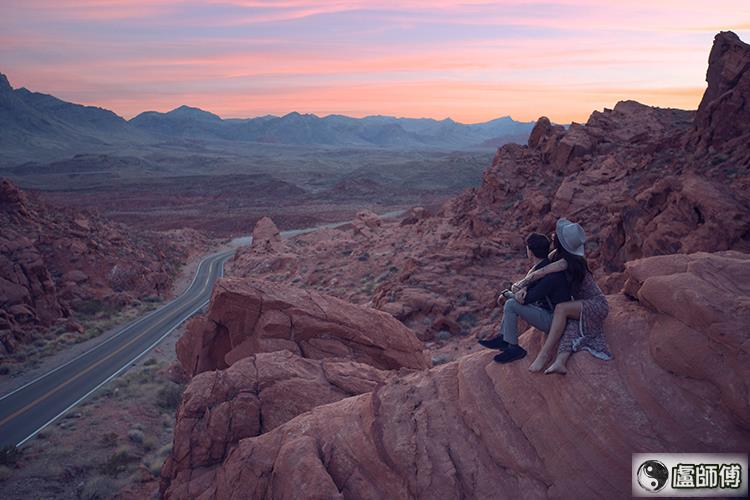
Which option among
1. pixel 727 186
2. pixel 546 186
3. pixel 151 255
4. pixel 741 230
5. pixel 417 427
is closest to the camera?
pixel 417 427

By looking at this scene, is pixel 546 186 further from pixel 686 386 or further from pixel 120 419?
pixel 686 386

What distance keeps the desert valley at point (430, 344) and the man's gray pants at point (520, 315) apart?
423mm

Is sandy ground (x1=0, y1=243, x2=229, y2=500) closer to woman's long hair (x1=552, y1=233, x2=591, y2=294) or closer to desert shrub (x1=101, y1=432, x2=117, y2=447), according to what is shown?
desert shrub (x1=101, y1=432, x2=117, y2=447)

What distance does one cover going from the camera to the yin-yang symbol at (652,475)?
5.86 m

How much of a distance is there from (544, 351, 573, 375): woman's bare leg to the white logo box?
1264 millimetres

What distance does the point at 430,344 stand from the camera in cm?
2411

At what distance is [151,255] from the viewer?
59.8 metres

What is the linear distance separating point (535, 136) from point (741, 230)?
22.7 metres

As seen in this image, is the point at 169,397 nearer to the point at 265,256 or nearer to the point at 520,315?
the point at 520,315

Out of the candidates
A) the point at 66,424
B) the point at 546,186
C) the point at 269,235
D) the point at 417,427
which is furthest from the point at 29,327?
the point at 417,427

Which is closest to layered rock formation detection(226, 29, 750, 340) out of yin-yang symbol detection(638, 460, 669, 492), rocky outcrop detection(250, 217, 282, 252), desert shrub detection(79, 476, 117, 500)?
yin-yang symbol detection(638, 460, 669, 492)

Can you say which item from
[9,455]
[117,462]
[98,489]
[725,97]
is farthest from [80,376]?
[725,97]

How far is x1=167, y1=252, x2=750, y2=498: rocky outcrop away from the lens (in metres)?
6.07

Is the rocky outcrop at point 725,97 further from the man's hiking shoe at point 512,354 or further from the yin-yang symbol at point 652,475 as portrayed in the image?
the yin-yang symbol at point 652,475
